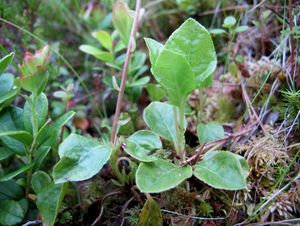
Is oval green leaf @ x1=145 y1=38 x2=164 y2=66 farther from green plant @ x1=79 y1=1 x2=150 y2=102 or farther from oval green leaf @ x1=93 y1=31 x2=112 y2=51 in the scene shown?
oval green leaf @ x1=93 y1=31 x2=112 y2=51

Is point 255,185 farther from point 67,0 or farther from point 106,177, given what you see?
point 67,0

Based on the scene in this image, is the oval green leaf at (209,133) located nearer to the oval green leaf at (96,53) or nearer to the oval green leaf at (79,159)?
the oval green leaf at (79,159)

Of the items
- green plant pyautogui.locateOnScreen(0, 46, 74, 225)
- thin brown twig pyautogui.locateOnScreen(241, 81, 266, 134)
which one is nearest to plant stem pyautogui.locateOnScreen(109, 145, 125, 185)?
green plant pyautogui.locateOnScreen(0, 46, 74, 225)

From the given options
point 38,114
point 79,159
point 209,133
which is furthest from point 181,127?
point 38,114

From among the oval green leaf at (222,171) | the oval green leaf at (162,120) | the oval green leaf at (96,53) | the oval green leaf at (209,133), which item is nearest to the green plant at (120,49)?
the oval green leaf at (96,53)

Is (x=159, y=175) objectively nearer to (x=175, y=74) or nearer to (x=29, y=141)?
(x=175, y=74)

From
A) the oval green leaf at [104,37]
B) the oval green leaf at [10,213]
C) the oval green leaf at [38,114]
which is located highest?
the oval green leaf at [104,37]

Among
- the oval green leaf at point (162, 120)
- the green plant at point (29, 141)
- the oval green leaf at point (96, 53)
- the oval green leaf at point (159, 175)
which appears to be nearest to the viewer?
the oval green leaf at point (159, 175)
